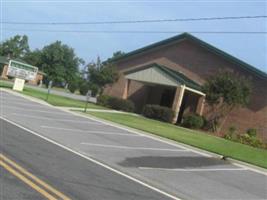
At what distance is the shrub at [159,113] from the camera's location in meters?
36.4

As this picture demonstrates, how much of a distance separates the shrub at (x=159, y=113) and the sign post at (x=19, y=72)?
50.0 feet

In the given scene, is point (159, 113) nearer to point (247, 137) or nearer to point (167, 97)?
point (167, 97)

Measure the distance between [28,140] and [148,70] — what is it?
23.8m

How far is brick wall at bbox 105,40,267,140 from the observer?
37.0 metres

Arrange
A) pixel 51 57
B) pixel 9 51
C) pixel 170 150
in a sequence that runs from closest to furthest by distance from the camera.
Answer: pixel 170 150 < pixel 51 57 < pixel 9 51

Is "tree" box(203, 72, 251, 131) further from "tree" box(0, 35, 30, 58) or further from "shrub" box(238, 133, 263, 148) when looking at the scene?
"tree" box(0, 35, 30, 58)

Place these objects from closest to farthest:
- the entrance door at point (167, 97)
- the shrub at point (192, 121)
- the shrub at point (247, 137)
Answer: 1. the shrub at point (247, 137)
2. the shrub at point (192, 121)
3. the entrance door at point (167, 97)

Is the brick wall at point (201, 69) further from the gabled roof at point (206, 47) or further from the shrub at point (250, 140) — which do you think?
the shrub at point (250, 140)

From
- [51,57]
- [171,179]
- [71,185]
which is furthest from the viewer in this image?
[51,57]

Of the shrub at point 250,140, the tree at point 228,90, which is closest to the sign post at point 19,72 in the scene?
the tree at point 228,90

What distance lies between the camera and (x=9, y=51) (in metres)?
104

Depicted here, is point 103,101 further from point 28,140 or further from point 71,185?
point 71,185

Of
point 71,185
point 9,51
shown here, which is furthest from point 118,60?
point 9,51

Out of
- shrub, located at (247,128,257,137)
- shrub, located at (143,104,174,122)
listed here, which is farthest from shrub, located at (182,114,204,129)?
shrub, located at (247,128,257,137)
